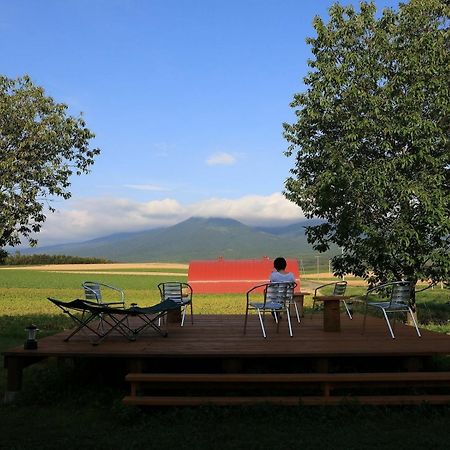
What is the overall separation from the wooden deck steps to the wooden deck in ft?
0.86

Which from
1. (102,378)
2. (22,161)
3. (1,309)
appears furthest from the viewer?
(1,309)

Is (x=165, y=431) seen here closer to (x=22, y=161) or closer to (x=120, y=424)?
(x=120, y=424)

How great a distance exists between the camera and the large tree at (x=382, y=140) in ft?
32.2

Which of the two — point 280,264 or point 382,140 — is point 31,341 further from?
point 382,140

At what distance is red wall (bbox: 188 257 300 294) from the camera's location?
25969 millimetres

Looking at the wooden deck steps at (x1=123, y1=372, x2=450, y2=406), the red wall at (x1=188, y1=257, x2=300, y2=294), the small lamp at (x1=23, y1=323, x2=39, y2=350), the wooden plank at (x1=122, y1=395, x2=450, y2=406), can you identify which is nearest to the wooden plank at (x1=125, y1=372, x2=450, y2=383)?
the wooden deck steps at (x1=123, y1=372, x2=450, y2=406)

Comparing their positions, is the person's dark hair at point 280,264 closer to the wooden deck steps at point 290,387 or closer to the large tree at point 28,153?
the wooden deck steps at point 290,387

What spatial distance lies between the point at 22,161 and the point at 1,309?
5419 millimetres

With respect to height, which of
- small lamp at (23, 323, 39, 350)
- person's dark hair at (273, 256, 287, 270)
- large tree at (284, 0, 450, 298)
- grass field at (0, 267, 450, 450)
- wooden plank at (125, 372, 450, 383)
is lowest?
grass field at (0, 267, 450, 450)

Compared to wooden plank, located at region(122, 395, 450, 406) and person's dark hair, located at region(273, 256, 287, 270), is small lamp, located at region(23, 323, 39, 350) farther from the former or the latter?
person's dark hair, located at region(273, 256, 287, 270)

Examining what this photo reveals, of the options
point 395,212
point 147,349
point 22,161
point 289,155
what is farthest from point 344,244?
point 22,161

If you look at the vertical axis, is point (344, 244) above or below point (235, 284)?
above

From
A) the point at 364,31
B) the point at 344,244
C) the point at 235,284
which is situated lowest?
the point at 235,284

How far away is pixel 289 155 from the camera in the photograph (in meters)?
12.6
